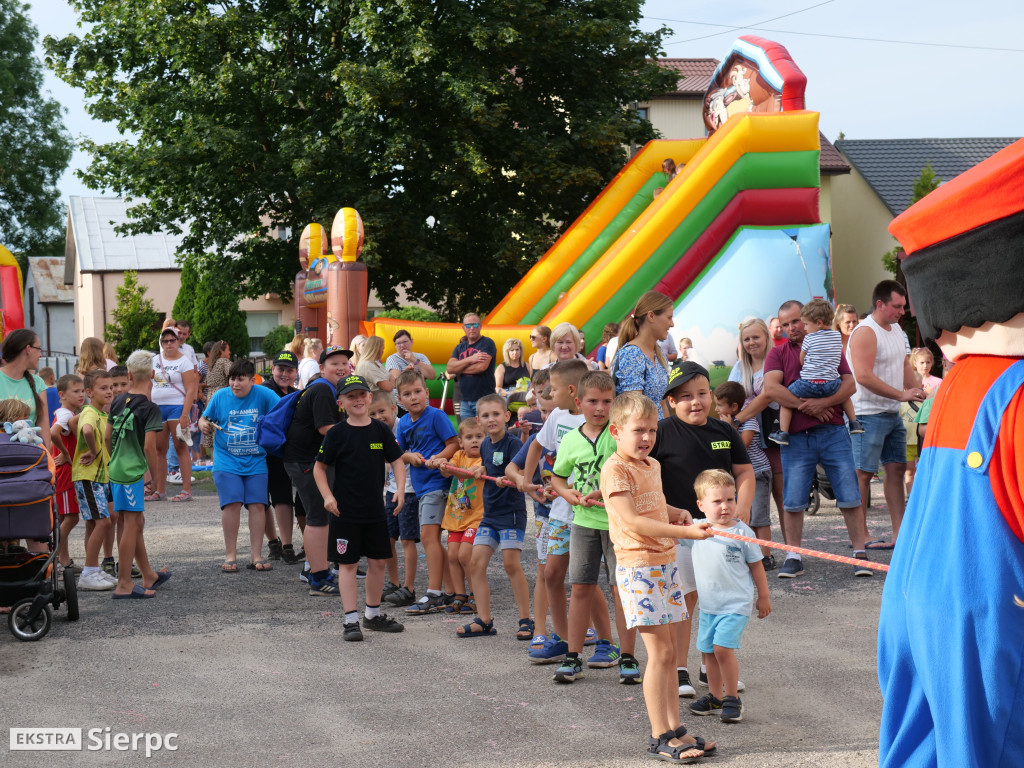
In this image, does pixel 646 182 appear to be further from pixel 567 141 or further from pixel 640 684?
pixel 640 684

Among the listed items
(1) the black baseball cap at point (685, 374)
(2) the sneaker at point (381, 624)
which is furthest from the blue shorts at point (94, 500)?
(1) the black baseball cap at point (685, 374)

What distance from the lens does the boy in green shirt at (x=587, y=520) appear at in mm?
5406

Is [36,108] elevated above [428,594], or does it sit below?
above

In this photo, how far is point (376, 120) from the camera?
21312 mm

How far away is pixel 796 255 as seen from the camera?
12.7 m

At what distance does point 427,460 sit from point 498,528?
2.77ft

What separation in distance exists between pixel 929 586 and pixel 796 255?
35.5ft

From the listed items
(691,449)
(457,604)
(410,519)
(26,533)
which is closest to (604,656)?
(691,449)

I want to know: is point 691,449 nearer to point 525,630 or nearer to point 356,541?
point 525,630

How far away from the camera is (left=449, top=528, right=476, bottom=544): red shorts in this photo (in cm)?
671

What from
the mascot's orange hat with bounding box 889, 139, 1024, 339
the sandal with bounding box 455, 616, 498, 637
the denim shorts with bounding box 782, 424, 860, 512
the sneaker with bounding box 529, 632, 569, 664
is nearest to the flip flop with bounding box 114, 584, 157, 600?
the sandal with bounding box 455, 616, 498, 637

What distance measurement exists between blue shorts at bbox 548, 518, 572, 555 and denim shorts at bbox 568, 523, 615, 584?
190 millimetres

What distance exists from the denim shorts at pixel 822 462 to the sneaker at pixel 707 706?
115 inches

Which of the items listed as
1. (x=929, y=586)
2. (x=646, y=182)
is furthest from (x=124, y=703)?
(x=646, y=182)
